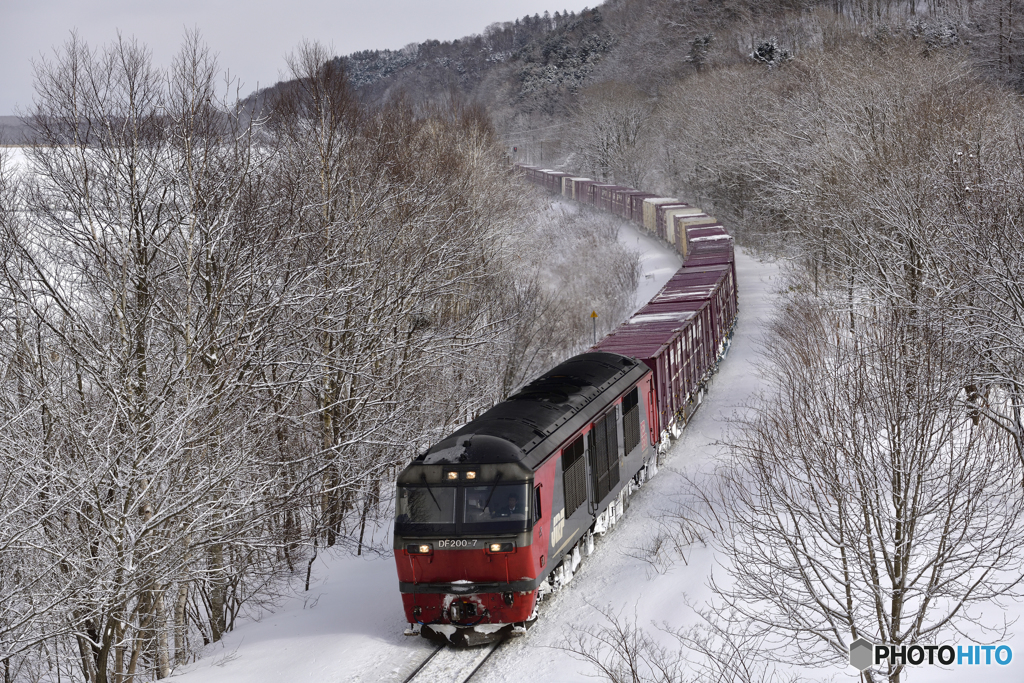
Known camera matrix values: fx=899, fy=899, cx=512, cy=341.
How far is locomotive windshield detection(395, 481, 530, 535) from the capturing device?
12.9 metres

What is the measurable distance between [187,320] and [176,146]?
364cm

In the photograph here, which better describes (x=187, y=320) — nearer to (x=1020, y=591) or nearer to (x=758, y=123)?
(x=1020, y=591)

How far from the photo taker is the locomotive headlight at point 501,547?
42.1ft

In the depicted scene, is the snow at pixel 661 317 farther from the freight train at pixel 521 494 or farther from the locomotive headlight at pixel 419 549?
the locomotive headlight at pixel 419 549

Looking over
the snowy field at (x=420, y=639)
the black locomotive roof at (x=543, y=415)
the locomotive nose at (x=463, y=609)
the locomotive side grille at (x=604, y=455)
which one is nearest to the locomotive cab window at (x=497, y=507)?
the black locomotive roof at (x=543, y=415)

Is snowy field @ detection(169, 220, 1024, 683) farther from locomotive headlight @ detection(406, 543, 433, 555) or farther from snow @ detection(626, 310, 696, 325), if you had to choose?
snow @ detection(626, 310, 696, 325)

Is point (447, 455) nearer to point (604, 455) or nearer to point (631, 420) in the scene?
point (604, 455)

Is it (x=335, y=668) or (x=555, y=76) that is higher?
(x=555, y=76)

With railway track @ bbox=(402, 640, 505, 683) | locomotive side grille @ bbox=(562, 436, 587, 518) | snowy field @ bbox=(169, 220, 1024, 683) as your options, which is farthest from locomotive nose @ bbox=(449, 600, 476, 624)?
locomotive side grille @ bbox=(562, 436, 587, 518)

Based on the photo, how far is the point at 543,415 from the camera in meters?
14.7

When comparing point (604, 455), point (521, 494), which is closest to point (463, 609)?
point (521, 494)

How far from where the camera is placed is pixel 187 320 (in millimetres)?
16312

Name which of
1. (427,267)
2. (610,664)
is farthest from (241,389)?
(427,267)

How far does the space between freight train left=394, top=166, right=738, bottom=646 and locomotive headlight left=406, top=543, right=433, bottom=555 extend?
0.05 ft
